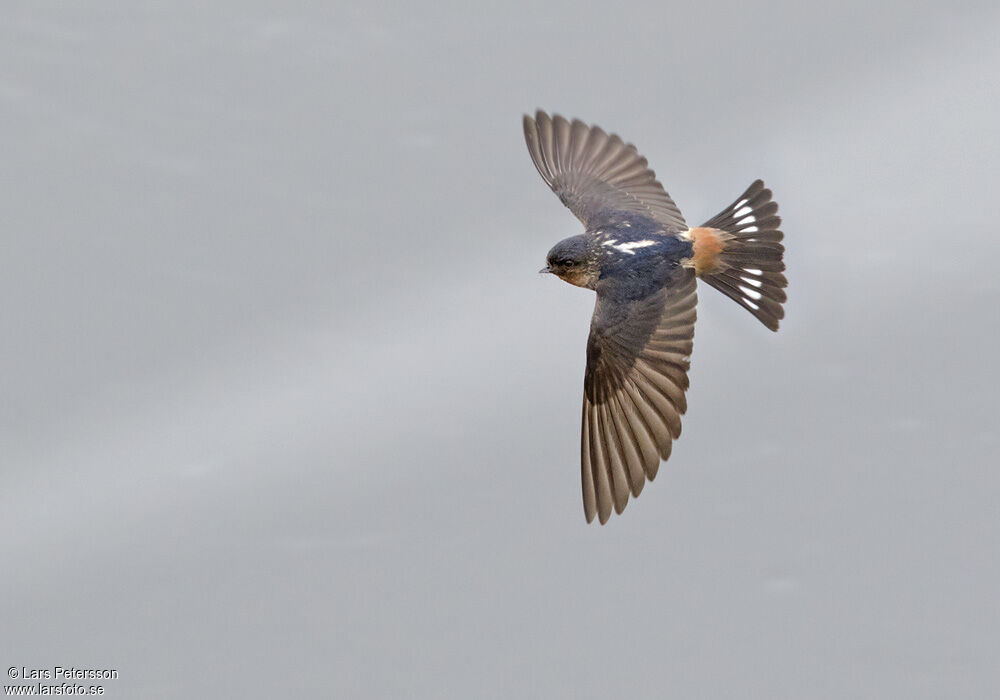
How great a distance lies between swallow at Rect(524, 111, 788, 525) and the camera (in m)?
5.07

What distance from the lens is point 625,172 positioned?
19.7 feet

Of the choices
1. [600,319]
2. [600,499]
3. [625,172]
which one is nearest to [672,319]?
[600,319]

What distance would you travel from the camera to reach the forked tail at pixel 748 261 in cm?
547

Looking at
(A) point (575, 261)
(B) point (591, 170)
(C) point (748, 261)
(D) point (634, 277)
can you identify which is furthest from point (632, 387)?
(B) point (591, 170)

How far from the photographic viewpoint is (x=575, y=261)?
17.9ft

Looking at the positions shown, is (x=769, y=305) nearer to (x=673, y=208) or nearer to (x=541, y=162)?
(x=673, y=208)

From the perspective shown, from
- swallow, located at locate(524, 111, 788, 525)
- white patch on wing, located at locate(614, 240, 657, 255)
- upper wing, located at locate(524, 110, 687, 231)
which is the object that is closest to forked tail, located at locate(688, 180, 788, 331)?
swallow, located at locate(524, 111, 788, 525)

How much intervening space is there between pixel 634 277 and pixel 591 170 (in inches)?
32.5

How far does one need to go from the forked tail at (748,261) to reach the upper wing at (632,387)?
6.9 inches

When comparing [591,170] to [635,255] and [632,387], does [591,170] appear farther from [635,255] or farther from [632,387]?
[632,387]

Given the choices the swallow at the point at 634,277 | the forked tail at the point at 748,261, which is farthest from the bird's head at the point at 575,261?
the forked tail at the point at 748,261

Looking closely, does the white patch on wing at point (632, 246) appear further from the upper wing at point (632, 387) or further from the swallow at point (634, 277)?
the upper wing at point (632, 387)

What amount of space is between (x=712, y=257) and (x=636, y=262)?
0.26m

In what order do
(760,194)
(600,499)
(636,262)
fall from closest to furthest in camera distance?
(600,499), (636,262), (760,194)
